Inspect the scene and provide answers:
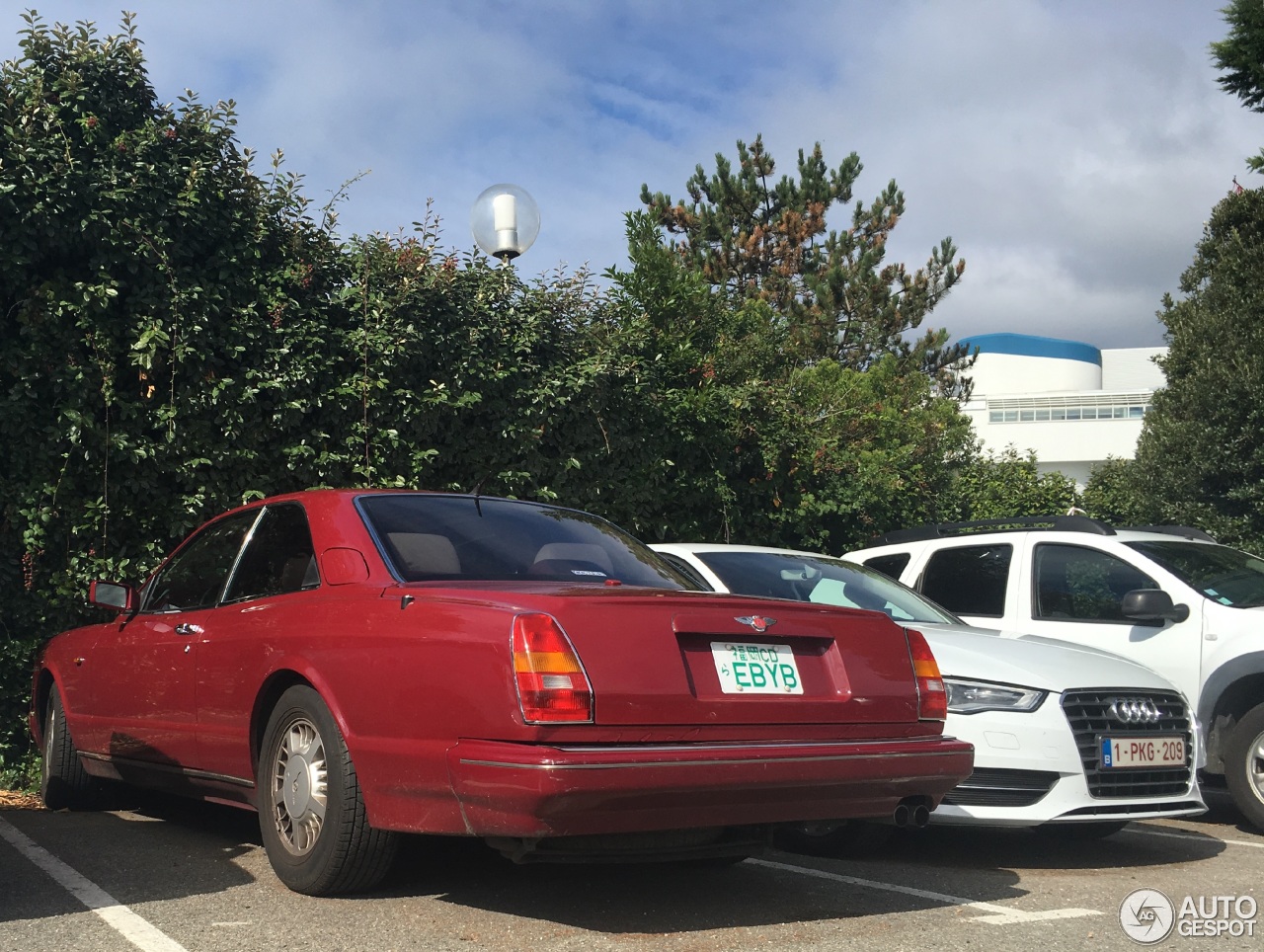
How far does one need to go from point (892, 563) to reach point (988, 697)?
126 inches

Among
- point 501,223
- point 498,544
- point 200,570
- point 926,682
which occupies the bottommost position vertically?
point 926,682

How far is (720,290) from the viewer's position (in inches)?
495

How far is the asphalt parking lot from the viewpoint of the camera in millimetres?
4188

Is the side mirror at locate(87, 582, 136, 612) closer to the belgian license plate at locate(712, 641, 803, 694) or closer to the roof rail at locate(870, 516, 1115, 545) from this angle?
the belgian license plate at locate(712, 641, 803, 694)

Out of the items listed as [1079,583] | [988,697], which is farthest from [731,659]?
[1079,583]

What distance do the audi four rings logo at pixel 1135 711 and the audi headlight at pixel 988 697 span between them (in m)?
0.38

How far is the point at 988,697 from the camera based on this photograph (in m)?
5.94

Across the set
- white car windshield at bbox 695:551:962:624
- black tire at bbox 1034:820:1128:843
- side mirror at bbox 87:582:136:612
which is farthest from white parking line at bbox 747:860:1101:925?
side mirror at bbox 87:582:136:612

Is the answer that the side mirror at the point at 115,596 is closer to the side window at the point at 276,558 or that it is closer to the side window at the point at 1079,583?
the side window at the point at 276,558

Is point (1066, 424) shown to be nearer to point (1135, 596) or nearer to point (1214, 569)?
point (1214, 569)

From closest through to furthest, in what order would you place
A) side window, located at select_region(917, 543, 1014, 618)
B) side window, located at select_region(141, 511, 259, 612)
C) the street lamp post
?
side window, located at select_region(141, 511, 259, 612) → side window, located at select_region(917, 543, 1014, 618) → the street lamp post

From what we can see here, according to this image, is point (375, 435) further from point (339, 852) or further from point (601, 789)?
point (601, 789)

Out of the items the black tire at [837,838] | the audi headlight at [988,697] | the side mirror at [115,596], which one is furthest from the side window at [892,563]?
the side mirror at [115,596]

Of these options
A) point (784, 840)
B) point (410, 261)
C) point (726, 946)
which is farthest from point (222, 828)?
point (410, 261)
